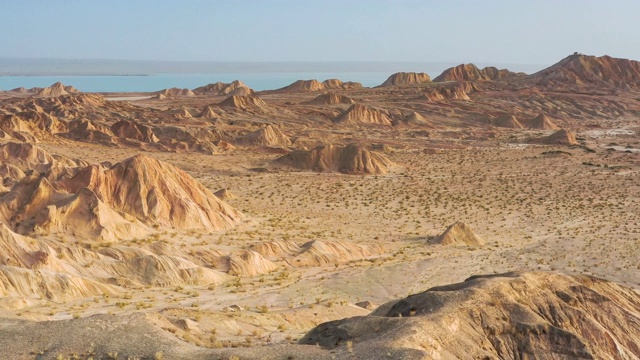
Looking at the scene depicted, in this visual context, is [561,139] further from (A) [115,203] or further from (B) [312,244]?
(A) [115,203]

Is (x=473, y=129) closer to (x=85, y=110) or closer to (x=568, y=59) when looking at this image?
(x=85, y=110)

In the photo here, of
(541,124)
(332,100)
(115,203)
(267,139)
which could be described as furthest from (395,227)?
(332,100)

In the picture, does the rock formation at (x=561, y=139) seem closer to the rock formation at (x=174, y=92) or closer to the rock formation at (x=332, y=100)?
the rock formation at (x=332, y=100)

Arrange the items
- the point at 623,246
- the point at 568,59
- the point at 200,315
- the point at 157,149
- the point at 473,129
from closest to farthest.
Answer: the point at 200,315, the point at 623,246, the point at 157,149, the point at 473,129, the point at 568,59

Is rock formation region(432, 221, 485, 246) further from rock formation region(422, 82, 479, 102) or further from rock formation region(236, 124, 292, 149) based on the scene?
rock formation region(422, 82, 479, 102)

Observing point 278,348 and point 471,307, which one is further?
point 471,307

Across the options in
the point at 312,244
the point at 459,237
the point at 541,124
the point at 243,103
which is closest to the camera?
the point at 312,244

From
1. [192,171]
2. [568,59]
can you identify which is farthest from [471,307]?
[568,59]

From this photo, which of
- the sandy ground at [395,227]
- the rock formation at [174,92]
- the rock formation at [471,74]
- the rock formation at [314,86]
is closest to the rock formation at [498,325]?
the sandy ground at [395,227]
